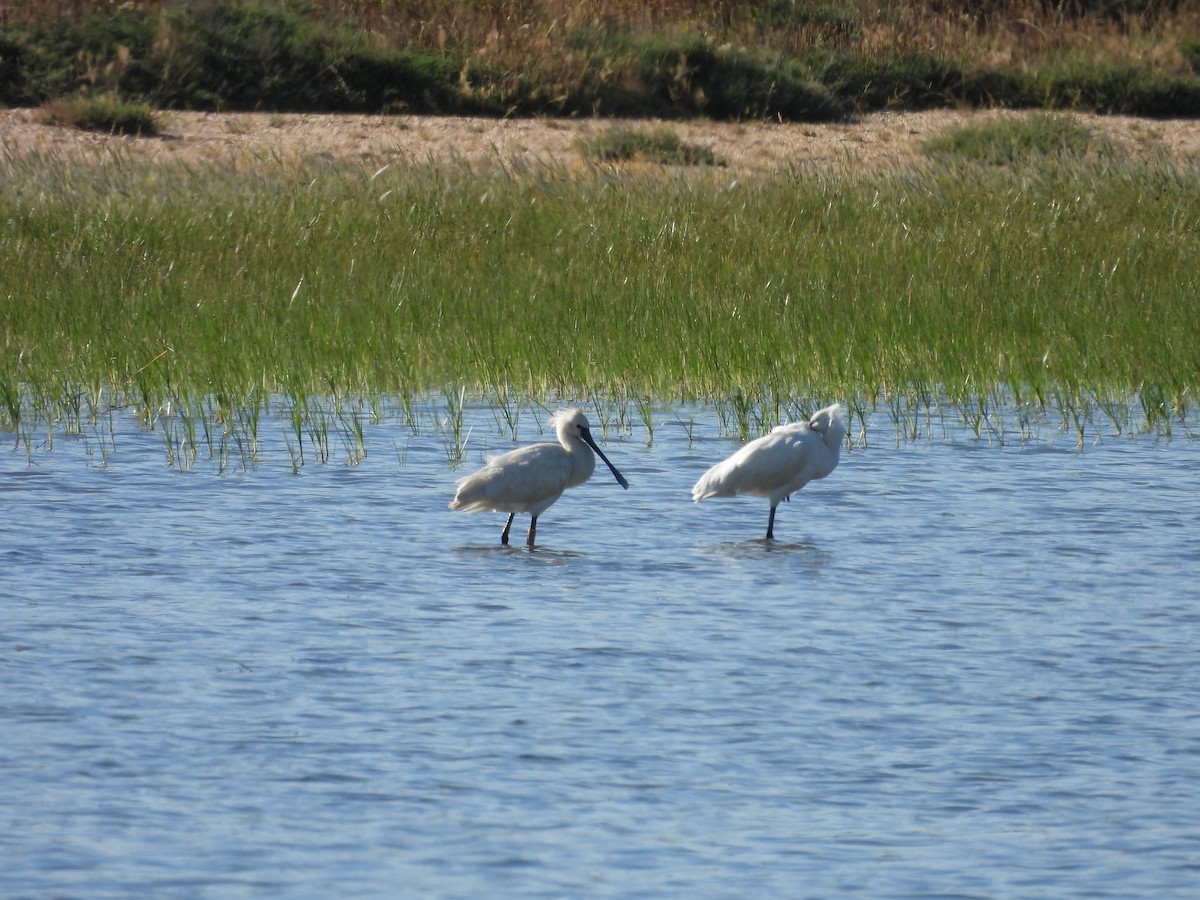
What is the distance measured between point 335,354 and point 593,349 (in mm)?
1620

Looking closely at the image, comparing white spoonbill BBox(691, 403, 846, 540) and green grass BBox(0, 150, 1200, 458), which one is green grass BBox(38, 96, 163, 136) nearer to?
green grass BBox(0, 150, 1200, 458)

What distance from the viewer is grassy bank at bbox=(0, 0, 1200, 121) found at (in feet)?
87.9

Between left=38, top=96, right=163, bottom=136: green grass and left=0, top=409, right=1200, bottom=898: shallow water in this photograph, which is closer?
left=0, top=409, right=1200, bottom=898: shallow water

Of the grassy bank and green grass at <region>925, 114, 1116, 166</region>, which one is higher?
the grassy bank

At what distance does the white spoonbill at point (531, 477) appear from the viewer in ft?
29.1

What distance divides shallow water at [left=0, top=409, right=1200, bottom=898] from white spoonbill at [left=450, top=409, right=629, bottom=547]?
0.69ft

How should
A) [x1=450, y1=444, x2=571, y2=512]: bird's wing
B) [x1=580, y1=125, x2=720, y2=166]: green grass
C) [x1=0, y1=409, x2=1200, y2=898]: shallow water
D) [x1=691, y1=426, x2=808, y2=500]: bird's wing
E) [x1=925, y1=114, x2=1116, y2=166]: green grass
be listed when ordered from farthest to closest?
[x1=925, y1=114, x2=1116, y2=166]: green grass
[x1=580, y1=125, x2=720, y2=166]: green grass
[x1=691, y1=426, x2=808, y2=500]: bird's wing
[x1=450, y1=444, x2=571, y2=512]: bird's wing
[x1=0, y1=409, x2=1200, y2=898]: shallow water

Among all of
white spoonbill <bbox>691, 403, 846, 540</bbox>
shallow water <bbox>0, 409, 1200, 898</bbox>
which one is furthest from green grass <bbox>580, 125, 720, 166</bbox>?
white spoonbill <bbox>691, 403, 846, 540</bbox>

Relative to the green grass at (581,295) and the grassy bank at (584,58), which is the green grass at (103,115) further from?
the green grass at (581,295)

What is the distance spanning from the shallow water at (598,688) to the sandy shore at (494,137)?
1312cm

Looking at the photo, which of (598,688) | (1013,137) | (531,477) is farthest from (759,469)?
(1013,137)

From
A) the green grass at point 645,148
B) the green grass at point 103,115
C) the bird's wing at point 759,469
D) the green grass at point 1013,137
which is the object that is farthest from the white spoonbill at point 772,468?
the green grass at point 103,115

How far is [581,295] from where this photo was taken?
1356 cm

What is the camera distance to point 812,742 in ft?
19.3
